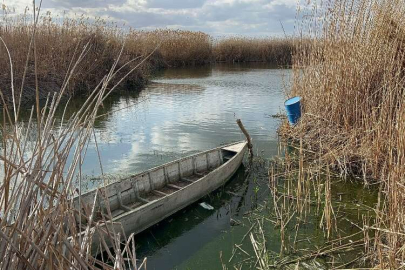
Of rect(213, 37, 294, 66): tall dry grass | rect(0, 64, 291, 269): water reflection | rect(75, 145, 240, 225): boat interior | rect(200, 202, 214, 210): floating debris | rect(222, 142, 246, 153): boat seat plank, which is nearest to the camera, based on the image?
rect(0, 64, 291, 269): water reflection

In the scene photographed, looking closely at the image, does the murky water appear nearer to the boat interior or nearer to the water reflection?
the water reflection

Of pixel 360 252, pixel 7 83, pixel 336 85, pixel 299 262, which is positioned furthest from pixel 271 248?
pixel 7 83

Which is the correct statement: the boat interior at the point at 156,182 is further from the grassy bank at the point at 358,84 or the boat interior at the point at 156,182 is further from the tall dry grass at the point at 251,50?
the tall dry grass at the point at 251,50

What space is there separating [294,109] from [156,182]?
3846mm

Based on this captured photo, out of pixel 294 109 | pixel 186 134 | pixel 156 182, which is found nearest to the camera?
pixel 156 182

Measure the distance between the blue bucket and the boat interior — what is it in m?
1.86

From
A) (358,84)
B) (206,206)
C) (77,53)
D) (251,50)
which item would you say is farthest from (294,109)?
(251,50)

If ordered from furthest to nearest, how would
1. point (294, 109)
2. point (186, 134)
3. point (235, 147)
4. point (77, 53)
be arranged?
point (77, 53) → point (186, 134) → point (294, 109) → point (235, 147)

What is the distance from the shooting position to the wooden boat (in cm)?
437

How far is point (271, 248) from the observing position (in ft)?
13.7

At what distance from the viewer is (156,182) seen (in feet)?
18.4

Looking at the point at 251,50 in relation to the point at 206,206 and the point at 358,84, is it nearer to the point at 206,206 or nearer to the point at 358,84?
the point at 358,84

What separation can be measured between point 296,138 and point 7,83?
8.78 meters

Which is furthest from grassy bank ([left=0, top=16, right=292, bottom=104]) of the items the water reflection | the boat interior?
the boat interior
